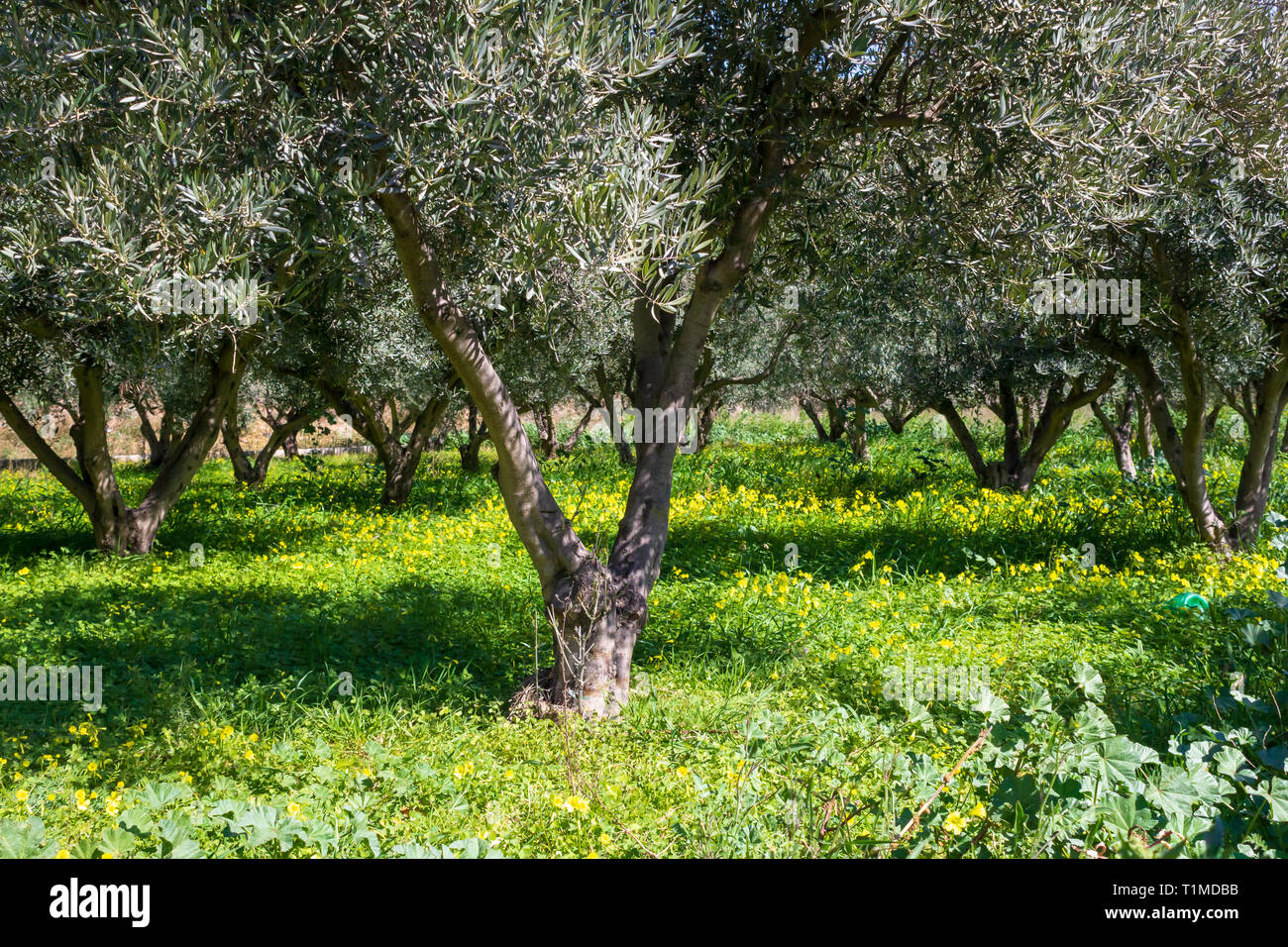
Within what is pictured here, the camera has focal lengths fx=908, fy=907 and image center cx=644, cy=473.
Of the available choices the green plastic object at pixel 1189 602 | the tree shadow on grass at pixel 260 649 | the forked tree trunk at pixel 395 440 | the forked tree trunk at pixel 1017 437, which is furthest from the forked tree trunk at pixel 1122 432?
the tree shadow on grass at pixel 260 649

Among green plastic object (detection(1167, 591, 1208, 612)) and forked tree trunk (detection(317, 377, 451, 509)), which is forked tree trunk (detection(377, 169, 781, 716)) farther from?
forked tree trunk (detection(317, 377, 451, 509))

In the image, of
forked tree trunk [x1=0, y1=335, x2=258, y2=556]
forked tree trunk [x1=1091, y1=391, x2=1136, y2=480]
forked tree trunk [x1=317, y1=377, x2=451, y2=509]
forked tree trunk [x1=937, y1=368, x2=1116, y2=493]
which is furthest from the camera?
forked tree trunk [x1=1091, y1=391, x2=1136, y2=480]

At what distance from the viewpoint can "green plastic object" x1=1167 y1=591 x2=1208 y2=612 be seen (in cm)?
696

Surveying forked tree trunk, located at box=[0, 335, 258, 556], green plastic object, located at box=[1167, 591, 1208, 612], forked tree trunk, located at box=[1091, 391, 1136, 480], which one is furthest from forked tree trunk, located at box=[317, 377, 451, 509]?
forked tree trunk, located at box=[1091, 391, 1136, 480]

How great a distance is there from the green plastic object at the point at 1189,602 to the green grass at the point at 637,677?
0.11 metres

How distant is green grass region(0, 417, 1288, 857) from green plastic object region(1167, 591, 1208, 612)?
0.35ft

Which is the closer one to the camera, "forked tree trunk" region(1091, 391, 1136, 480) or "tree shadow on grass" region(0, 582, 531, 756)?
"tree shadow on grass" region(0, 582, 531, 756)

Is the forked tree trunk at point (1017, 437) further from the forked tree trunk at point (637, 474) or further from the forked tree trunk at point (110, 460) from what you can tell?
the forked tree trunk at point (110, 460)

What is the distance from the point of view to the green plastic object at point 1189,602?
6.96 meters

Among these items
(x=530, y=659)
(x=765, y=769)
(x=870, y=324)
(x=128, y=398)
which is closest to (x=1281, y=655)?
(x=765, y=769)

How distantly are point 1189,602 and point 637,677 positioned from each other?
4417 mm

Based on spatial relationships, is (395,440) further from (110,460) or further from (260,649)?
(260,649)

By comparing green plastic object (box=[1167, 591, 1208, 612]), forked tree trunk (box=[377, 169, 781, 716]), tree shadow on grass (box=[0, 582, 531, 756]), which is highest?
forked tree trunk (box=[377, 169, 781, 716])

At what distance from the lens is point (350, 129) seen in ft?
13.1
